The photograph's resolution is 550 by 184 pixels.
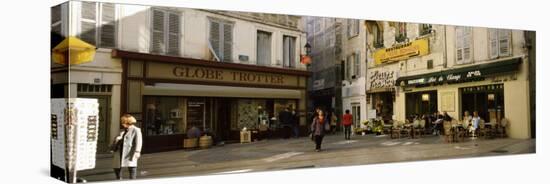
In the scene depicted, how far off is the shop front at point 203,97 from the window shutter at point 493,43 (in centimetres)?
465

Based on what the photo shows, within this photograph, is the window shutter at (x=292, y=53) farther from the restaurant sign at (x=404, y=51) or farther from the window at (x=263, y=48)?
the restaurant sign at (x=404, y=51)

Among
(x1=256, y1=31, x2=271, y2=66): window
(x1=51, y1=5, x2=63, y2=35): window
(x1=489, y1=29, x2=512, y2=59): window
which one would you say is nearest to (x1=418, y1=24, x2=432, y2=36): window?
(x1=489, y1=29, x2=512, y2=59): window

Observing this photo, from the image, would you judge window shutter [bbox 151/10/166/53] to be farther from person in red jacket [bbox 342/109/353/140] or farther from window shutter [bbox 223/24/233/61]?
person in red jacket [bbox 342/109/353/140]

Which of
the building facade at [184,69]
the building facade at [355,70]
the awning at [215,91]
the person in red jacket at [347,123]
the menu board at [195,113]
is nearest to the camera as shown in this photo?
the building facade at [184,69]

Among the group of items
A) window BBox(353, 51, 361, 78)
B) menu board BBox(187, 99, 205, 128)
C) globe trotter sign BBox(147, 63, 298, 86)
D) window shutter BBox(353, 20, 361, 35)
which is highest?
window shutter BBox(353, 20, 361, 35)

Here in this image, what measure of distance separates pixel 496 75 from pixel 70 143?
9.19m

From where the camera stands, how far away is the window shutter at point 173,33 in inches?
361

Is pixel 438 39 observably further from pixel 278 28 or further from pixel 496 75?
pixel 278 28

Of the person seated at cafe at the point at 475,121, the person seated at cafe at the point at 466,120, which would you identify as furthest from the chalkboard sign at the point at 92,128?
the person seated at cafe at the point at 475,121

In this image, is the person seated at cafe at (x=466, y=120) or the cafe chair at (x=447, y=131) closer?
the cafe chair at (x=447, y=131)

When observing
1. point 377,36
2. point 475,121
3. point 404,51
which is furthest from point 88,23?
point 475,121

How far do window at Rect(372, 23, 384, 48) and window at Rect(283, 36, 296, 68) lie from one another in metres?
2.01

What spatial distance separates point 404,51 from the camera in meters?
11.7

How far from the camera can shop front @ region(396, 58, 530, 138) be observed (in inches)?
462
